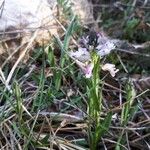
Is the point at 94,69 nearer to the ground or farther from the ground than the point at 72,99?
farther from the ground

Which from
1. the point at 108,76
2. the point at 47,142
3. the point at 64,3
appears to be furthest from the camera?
the point at 64,3

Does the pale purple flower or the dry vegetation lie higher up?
the pale purple flower

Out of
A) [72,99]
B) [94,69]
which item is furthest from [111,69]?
[72,99]

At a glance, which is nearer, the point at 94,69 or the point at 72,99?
the point at 94,69

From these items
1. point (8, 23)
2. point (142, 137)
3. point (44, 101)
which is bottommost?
point (142, 137)

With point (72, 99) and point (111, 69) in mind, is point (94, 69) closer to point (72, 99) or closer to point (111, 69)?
point (111, 69)

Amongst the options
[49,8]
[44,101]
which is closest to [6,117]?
[44,101]

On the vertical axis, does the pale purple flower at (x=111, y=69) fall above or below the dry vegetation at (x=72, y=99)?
above

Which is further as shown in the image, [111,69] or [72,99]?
[72,99]

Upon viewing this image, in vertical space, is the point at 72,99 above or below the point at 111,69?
below

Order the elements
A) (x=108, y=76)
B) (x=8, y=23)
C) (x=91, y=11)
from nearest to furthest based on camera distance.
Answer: (x=108, y=76) → (x=8, y=23) → (x=91, y=11)

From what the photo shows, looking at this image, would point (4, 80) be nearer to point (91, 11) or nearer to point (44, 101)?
point (44, 101)
